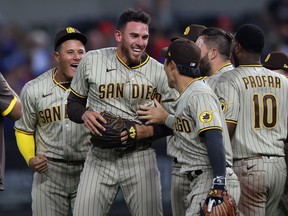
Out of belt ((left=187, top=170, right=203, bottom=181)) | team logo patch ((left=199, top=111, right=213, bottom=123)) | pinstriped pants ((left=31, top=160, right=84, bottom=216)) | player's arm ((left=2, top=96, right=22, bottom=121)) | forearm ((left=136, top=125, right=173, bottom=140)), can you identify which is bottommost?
pinstriped pants ((left=31, top=160, right=84, bottom=216))

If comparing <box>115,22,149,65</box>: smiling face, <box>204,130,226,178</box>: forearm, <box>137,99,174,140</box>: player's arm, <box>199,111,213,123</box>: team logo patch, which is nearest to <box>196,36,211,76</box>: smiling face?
<box>115,22,149,65</box>: smiling face

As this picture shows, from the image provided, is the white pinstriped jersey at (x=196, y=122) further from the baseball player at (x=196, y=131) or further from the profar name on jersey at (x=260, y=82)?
the profar name on jersey at (x=260, y=82)

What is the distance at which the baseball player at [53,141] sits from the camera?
8.71m

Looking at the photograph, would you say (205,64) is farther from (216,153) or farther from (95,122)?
(216,153)

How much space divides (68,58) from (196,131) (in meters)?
2.13

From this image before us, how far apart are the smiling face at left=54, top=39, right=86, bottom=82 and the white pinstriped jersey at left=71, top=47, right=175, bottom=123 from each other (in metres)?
0.70

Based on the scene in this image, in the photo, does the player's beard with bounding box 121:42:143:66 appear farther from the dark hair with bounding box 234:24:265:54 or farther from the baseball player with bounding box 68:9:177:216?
the dark hair with bounding box 234:24:265:54

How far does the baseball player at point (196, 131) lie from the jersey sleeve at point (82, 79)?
85 cm

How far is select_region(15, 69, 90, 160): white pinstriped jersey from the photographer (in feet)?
28.6

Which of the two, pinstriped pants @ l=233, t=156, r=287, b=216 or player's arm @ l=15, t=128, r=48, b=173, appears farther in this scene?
player's arm @ l=15, t=128, r=48, b=173

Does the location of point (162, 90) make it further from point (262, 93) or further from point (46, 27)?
point (46, 27)

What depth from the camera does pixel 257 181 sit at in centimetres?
791

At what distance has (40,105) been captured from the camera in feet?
28.7

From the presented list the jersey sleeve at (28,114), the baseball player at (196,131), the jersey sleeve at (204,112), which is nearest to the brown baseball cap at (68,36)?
the jersey sleeve at (28,114)
